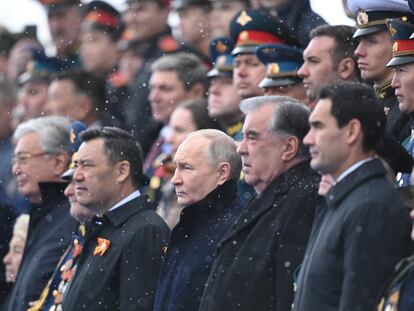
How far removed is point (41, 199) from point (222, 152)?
2.64m

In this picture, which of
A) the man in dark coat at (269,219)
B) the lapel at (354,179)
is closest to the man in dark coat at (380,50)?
the man in dark coat at (269,219)

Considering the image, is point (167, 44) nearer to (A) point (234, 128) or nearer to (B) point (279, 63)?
(A) point (234, 128)

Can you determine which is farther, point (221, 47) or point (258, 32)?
point (221, 47)

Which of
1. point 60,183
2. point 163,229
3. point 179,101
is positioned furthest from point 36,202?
point 163,229

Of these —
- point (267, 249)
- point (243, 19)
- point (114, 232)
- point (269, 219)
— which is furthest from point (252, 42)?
point (267, 249)

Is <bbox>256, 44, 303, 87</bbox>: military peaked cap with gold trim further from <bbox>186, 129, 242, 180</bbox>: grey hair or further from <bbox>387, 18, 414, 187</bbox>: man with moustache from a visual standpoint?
<bbox>387, 18, 414, 187</bbox>: man with moustache

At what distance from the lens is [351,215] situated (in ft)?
24.1

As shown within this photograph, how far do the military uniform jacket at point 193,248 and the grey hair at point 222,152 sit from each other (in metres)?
0.18

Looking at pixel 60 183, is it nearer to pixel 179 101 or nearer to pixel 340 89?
pixel 179 101

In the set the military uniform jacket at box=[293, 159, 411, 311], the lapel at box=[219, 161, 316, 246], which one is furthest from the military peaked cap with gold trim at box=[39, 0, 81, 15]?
the military uniform jacket at box=[293, 159, 411, 311]

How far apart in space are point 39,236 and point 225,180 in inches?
100

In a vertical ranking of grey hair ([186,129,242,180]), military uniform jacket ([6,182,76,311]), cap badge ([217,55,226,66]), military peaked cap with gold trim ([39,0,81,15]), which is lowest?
military uniform jacket ([6,182,76,311])

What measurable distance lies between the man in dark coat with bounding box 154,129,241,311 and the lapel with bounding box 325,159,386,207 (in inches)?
61.3

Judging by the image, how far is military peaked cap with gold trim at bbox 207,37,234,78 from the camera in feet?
38.8
